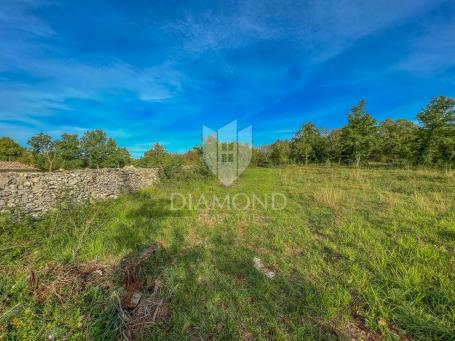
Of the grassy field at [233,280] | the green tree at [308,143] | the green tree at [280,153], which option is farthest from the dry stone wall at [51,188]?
the green tree at [308,143]

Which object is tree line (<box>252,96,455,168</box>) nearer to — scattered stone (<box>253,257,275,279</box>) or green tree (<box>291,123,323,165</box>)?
green tree (<box>291,123,323,165</box>)

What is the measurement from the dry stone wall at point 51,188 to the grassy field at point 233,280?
1.43 metres

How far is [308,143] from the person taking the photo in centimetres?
2906

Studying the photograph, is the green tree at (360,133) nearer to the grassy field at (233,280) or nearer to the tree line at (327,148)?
the tree line at (327,148)

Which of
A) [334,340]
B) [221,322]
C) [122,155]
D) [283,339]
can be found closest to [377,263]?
[334,340]

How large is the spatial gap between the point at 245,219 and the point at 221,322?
3.27 m

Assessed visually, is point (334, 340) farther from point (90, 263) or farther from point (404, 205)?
point (404, 205)

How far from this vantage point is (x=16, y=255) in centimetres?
298

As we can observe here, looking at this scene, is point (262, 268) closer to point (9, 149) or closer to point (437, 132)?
point (437, 132)

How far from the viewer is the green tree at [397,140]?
20.2 metres

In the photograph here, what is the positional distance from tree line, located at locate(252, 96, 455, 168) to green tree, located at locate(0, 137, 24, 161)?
44121mm

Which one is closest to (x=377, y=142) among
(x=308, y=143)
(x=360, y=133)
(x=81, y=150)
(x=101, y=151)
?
(x=360, y=133)

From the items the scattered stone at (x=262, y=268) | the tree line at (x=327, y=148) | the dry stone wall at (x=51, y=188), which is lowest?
the scattered stone at (x=262, y=268)

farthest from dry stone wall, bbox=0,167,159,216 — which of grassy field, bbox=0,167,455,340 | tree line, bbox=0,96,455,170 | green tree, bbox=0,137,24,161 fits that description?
green tree, bbox=0,137,24,161
